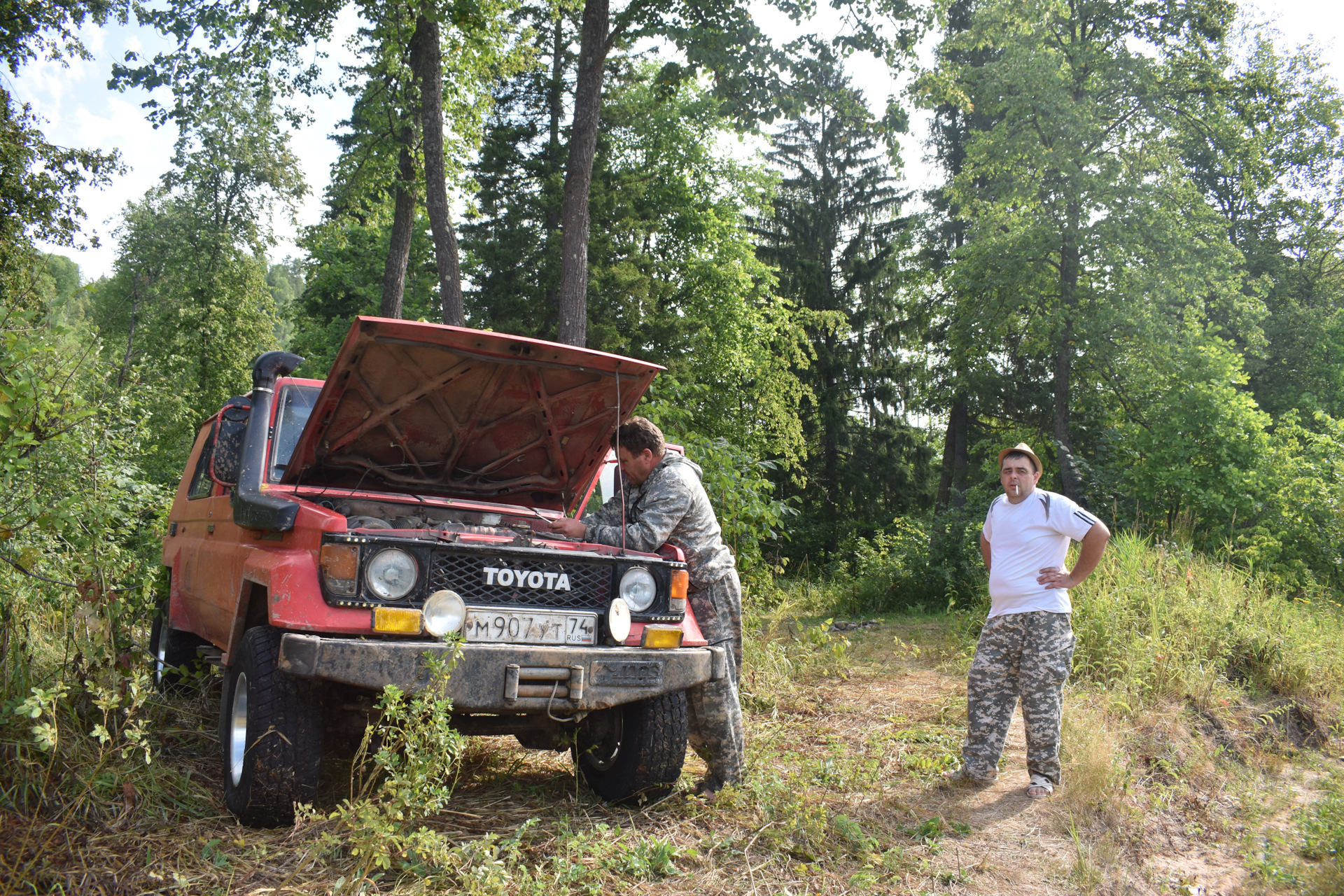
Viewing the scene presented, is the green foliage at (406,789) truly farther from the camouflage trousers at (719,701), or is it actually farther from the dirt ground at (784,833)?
the camouflage trousers at (719,701)

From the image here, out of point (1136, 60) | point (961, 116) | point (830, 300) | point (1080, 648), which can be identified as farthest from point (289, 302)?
point (1080, 648)

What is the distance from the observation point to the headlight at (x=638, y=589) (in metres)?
3.83

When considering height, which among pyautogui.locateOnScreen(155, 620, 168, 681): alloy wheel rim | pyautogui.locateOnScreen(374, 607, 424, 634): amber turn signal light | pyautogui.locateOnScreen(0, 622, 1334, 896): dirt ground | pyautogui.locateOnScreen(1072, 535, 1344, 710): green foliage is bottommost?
pyautogui.locateOnScreen(0, 622, 1334, 896): dirt ground

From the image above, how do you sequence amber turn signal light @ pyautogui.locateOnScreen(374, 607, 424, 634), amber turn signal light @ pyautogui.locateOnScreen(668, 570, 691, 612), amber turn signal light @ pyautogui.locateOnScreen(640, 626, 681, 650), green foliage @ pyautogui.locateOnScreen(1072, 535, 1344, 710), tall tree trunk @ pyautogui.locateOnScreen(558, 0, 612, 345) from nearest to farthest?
amber turn signal light @ pyautogui.locateOnScreen(374, 607, 424, 634) < amber turn signal light @ pyautogui.locateOnScreen(640, 626, 681, 650) < amber turn signal light @ pyautogui.locateOnScreen(668, 570, 691, 612) < green foliage @ pyautogui.locateOnScreen(1072, 535, 1344, 710) < tall tree trunk @ pyautogui.locateOnScreen(558, 0, 612, 345)

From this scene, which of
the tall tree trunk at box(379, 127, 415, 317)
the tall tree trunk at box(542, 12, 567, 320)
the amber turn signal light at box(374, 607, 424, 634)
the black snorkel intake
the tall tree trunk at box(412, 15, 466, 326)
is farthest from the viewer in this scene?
the tall tree trunk at box(542, 12, 567, 320)

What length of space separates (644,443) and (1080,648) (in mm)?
4841

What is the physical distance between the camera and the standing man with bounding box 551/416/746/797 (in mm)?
4266

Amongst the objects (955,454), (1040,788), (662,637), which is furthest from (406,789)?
(955,454)

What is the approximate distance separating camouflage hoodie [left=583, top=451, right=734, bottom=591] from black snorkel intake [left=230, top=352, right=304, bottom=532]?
142 centimetres

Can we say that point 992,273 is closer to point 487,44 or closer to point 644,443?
point 487,44

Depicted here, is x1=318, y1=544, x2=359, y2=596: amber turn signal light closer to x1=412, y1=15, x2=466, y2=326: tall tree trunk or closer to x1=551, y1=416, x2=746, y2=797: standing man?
x1=551, y1=416, x2=746, y2=797: standing man

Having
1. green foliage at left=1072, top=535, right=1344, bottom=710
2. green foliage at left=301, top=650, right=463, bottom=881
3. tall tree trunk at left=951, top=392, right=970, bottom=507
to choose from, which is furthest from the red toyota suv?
tall tree trunk at left=951, top=392, right=970, bottom=507

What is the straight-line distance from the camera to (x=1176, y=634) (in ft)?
24.3

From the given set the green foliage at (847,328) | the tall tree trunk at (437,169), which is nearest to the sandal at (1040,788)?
the tall tree trunk at (437,169)
